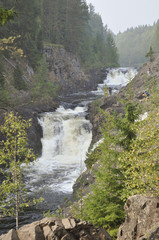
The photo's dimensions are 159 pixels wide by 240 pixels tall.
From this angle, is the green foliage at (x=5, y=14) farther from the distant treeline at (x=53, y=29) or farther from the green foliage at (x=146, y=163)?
the distant treeline at (x=53, y=29)

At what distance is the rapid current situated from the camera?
18438mm

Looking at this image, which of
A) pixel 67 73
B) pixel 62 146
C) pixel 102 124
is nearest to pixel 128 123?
pixel 102 124

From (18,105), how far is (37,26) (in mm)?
26779

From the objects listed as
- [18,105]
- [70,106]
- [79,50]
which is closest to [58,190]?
[18,105]

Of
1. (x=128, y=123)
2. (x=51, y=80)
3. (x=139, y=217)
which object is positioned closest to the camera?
(x=139, y=217)

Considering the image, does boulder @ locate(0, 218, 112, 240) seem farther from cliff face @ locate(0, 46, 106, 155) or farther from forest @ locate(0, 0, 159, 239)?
cliff face @ locate(0, 46, 106, 155)

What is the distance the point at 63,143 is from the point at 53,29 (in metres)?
44.7

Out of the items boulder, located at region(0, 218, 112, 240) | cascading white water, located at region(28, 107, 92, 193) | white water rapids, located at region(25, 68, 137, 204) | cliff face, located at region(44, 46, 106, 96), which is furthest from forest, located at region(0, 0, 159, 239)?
cliff face, located at region(44, 46, 106, 96)

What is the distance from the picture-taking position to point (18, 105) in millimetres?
30656

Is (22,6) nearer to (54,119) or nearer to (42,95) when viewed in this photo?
(42,95)

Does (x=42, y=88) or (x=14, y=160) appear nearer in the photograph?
(x=14, y=160)

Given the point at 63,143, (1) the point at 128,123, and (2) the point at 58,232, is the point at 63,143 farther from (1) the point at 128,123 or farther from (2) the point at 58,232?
(2) the point at 58,232

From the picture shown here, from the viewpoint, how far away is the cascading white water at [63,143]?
23.6 meters

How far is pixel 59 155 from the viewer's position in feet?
92.3
